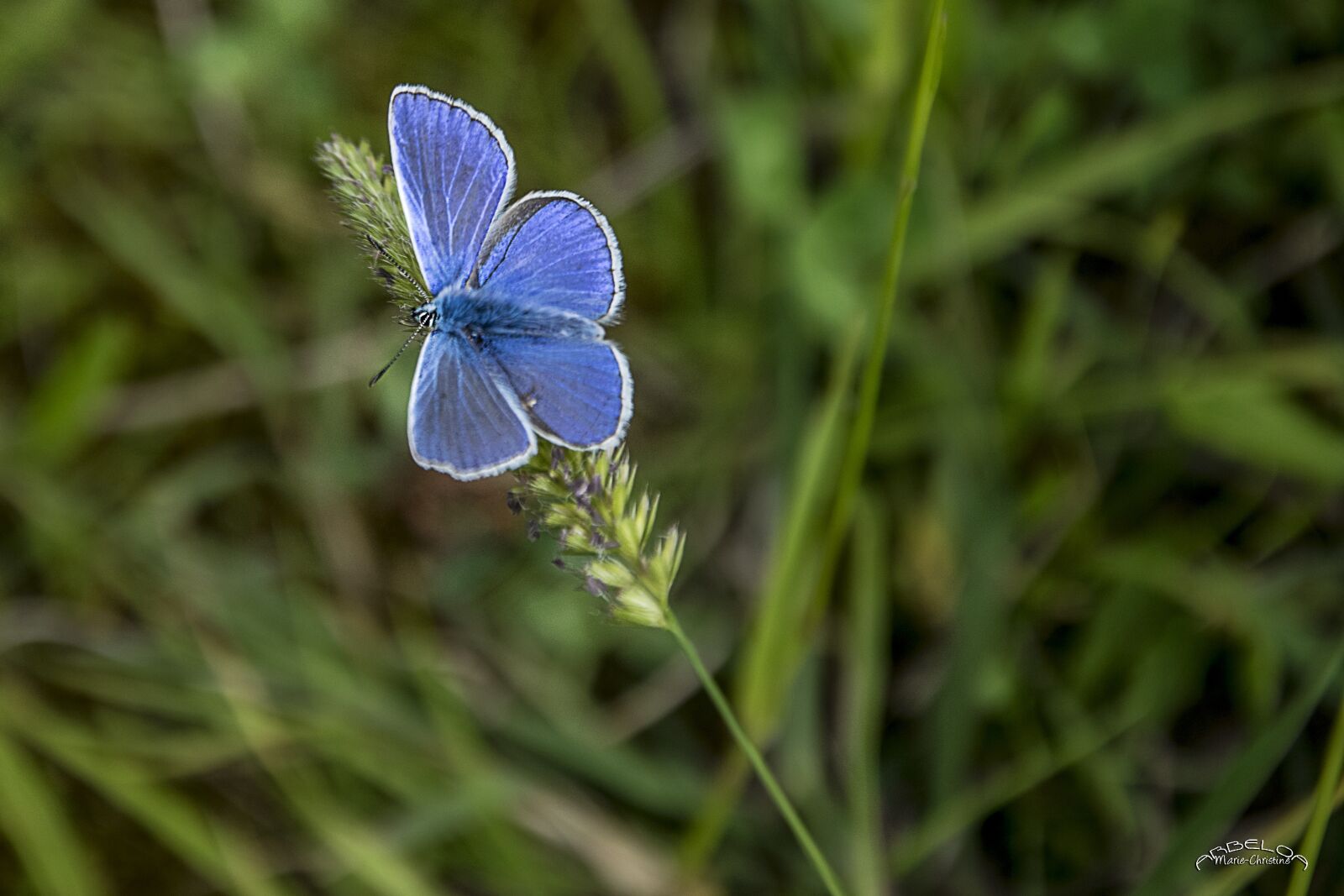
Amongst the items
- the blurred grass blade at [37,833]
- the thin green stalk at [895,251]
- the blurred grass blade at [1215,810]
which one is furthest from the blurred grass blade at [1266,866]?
the blurred grass blade at [37,833]

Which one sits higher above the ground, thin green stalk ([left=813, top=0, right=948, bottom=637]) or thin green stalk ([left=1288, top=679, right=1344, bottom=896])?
thin green stalk ([left=813, top=0, right=948, bottom=637])

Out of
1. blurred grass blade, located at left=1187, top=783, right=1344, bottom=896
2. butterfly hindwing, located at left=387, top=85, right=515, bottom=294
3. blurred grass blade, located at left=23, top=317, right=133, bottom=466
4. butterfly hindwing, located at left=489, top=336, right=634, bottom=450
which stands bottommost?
blurred grass blade, located at left=1187, top=783, right=1344, bottom=896

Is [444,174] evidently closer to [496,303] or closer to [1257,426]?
[496,303]

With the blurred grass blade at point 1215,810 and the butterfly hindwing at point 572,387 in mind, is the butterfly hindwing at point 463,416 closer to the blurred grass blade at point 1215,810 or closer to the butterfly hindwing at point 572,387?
the butterfly hindwing at point 572,387

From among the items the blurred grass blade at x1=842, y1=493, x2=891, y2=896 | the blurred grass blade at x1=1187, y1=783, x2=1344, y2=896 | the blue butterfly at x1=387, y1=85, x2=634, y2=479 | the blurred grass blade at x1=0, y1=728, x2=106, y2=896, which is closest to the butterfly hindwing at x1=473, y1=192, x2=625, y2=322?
the blue butterfly at x1=387, y1=85, x2=634, y2=479

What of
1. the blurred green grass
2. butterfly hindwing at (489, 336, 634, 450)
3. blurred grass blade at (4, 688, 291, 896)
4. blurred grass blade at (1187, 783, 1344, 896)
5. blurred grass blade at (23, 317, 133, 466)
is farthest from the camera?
blurred grass blade at (23, 317, 133, 466)

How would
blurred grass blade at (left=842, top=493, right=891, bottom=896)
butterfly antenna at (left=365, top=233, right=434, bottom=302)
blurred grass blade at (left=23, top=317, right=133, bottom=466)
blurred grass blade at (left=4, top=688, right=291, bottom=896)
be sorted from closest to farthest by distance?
1. butterfly antenna at (left=365, top=233, right=434, bottom=302)
2. blurred grass blade at (left=842, top=493, right=891, bottom=896)
3. blurred grass blade at (left=4, top=688, right=291, bottom=896)
4. blurred grass blade at (left=23, top=317, right=133, bottom=466)

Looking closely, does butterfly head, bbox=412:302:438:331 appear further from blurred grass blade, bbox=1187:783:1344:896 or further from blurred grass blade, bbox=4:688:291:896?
blurred grass blade, bbox=4:688:291:896
